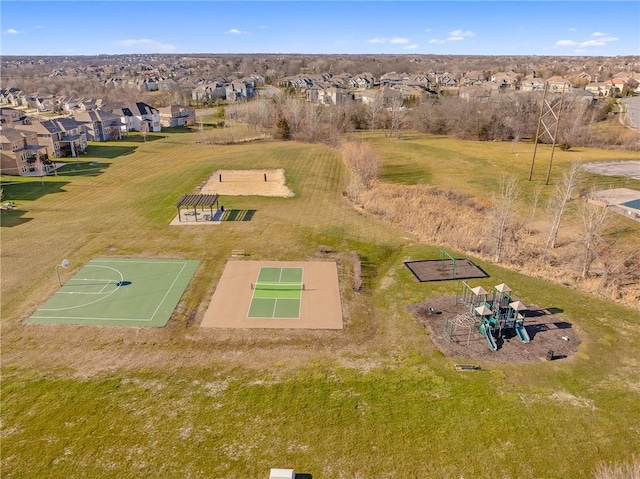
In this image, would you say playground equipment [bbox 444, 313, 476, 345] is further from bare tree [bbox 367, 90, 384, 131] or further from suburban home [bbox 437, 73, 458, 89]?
suburban home [bbox 437, 73, 458, 89]

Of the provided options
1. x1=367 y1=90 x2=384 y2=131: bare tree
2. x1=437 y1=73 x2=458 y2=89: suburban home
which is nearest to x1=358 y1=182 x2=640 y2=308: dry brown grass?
x1=367 y1=90 x2=384 y2=131: bare tree

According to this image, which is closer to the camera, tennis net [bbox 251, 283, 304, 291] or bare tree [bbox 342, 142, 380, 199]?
tennis net [bbox 251, 283, 304, 291]

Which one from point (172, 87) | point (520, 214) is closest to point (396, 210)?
point (520, 214)

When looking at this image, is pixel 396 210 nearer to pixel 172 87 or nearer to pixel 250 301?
pixel 250 301

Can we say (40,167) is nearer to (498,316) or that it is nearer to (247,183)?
(247,183)

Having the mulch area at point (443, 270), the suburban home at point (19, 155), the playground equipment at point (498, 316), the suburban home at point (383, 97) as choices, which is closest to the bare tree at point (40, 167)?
the suburban home at point (19, 155)

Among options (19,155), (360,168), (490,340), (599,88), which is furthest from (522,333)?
(599,88)
